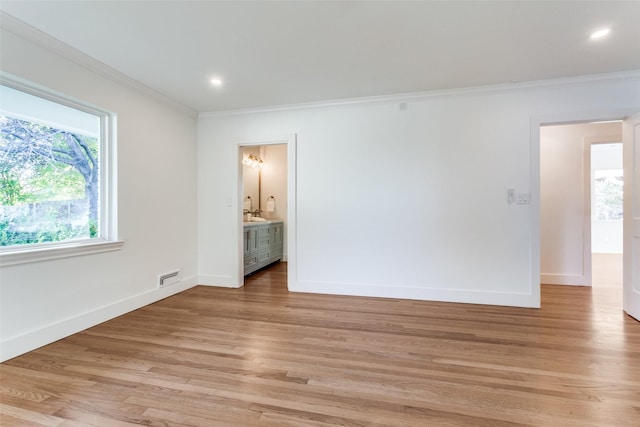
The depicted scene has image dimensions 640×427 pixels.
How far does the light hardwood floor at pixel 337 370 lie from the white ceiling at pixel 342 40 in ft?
7.92

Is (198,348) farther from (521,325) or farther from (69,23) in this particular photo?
(521,325)

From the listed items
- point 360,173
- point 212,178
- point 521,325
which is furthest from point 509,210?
point 212,178

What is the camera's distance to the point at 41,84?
2209mm

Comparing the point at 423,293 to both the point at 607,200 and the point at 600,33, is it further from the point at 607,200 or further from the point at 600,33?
the point at 607,200

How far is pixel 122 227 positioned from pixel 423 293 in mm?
3393

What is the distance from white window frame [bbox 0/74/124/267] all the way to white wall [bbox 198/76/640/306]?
1289mm

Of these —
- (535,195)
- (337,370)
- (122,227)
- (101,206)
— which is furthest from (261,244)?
(535,195)

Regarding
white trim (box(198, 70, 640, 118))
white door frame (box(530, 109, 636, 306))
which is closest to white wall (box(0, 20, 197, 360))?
white trim (box(198, 70, 640, 118))

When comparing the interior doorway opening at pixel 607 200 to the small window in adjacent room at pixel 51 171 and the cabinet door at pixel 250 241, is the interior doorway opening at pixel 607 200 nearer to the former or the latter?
the cabinet door at pixel 250 241

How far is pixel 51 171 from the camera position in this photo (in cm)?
241

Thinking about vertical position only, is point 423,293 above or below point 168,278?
below

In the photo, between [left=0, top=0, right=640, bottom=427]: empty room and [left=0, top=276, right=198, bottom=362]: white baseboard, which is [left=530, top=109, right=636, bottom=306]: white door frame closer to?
[left=0, top=0, right=640, bottom=427]: empty room

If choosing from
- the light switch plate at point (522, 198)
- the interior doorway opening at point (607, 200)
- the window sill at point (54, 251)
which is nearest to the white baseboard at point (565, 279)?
the light switch plate at point (522, 198)

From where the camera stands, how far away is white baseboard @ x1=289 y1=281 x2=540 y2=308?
307cm
